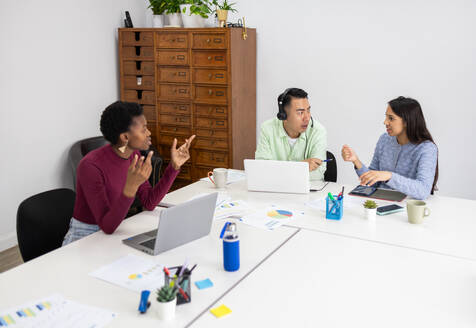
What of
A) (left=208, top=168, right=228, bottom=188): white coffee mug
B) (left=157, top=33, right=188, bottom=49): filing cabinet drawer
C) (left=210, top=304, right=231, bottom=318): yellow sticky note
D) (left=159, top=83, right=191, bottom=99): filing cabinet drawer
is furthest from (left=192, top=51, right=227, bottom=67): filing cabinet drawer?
(left=210, top=304, right=231, bottom=318): yellow sticky note

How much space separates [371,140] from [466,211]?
2044 mm

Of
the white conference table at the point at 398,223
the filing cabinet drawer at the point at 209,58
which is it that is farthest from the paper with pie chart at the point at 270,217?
the filing cabinet drawer at the point at 209,58

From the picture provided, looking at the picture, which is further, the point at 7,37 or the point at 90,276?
the point at 7,37

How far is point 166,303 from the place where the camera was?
1280 millimetres

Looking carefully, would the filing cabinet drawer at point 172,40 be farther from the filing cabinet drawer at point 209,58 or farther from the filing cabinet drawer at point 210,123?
the filing cabinet drawer at point 210,123

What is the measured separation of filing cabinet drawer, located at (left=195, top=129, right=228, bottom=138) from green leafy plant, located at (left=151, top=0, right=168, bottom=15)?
1.20m

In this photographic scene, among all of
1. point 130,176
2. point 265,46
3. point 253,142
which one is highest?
point 265,46

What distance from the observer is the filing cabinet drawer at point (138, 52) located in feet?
14.5

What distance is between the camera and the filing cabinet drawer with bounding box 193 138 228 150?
14.0ft

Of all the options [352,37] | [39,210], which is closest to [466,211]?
[39,210]

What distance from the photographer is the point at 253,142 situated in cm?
466

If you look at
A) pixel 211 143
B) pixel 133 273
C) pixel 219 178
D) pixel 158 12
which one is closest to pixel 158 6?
pixel 158 12

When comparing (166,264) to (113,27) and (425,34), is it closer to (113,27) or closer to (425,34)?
(425,34)

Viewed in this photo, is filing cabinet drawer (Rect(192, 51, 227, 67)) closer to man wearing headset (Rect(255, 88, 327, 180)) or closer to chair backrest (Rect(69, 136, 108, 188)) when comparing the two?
chair backrest (Rect(69, 136, 108, 188))
